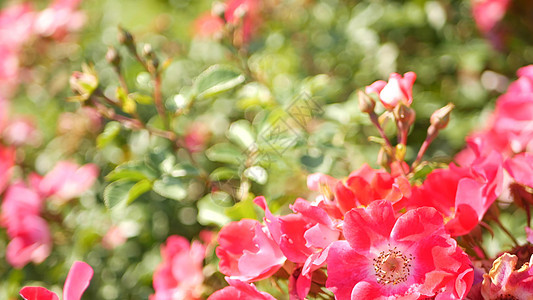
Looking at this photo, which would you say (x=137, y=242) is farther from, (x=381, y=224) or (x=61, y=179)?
(x=381, y=224)

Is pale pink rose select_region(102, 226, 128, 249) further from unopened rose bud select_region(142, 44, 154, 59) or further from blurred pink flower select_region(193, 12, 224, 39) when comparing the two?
blurred pink flower select_region(193, 12, 224, 39)

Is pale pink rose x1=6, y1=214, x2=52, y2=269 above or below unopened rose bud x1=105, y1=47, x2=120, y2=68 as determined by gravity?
below

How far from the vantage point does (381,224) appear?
30.0 inches

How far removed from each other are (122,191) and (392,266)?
0.62 m

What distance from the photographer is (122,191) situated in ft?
3.84

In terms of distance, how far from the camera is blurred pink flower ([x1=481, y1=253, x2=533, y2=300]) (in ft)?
2.42

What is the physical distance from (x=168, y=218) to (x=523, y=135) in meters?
0.96

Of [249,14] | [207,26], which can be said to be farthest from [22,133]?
[249,14]

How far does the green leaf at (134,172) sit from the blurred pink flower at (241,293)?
0.43m

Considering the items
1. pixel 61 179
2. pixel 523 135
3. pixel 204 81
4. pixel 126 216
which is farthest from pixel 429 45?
pixel 61 179

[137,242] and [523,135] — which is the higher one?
[523,135]

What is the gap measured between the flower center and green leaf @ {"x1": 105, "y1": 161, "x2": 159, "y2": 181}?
0.57m

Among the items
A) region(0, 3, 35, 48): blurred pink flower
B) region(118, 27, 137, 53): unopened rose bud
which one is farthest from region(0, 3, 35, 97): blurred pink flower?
region(118, 27, 137, 53): unopened rose bud

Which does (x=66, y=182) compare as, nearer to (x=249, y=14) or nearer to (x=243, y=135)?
(x=243, y=135)
